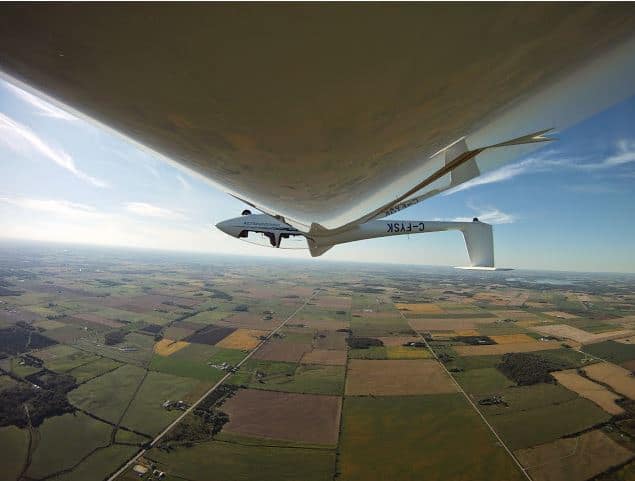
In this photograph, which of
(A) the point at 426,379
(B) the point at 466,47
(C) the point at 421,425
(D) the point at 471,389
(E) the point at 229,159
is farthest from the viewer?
(A) the point at 426,379

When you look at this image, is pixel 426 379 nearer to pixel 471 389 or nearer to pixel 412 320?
pixel 471 389

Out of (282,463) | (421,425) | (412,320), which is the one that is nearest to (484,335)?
(412,320)

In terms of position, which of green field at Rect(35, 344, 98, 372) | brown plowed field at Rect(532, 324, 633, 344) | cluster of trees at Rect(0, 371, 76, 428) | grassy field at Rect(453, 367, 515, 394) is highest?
brown plowed field at Rect(532, 324, 633, 344)

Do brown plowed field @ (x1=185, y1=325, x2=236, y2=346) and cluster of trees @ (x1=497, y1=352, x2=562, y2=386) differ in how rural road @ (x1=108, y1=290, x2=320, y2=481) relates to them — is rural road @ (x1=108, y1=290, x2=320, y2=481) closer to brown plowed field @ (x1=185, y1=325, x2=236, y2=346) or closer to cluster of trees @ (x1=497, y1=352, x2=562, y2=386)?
brown plowed field @ (x1=185, y1=325, x2=236, y2=346)

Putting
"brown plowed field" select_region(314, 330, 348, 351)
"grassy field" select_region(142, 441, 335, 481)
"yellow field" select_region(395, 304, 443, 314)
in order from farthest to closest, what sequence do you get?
"yellow field" select_region(395, 304, 443, 314), "brown plowed field" select_region(314, 330, 348, 351), "grassy field" select_region(142, 441, 335, 481)

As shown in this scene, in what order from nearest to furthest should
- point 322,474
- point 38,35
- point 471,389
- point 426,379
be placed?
point 38,35 → point 322,474 → point 471,389 → point 426,379

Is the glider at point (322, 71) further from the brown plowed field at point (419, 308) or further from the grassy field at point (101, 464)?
the brown plowed field at point (419, 308)

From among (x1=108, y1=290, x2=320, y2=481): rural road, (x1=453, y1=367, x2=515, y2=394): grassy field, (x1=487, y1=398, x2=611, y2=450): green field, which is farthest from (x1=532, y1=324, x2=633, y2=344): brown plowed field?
(x1=108, y1=290, x2=320, y2=481): rural road
